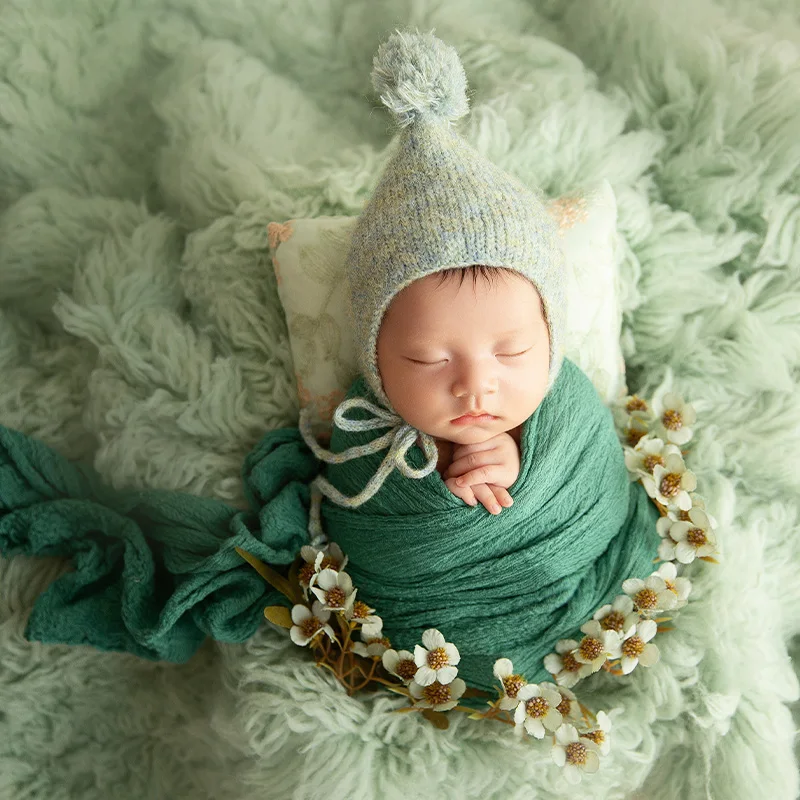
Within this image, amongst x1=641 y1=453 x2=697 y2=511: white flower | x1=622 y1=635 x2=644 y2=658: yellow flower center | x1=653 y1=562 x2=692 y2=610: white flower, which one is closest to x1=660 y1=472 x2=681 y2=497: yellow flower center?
x1=641 y1=453 x2=697 y2=511: white flower

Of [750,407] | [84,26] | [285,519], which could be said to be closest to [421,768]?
[285,519]

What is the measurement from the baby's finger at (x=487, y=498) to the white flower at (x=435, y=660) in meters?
0.17

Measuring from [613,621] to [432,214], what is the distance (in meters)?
0.56

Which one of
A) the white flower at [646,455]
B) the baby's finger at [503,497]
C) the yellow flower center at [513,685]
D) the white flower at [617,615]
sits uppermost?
the white flower at [646,455]

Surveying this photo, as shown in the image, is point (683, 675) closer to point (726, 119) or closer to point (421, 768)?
point (421, 768)

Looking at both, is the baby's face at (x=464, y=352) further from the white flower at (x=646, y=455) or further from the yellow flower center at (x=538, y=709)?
the yellow flower center at (x=538, y=709)

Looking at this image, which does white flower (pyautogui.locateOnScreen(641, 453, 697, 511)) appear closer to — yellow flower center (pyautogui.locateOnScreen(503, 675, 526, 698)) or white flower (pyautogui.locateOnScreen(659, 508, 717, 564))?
white flower (pyautogui.locateOnScreen(659, 508, 717, 564))

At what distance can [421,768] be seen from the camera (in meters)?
1.02

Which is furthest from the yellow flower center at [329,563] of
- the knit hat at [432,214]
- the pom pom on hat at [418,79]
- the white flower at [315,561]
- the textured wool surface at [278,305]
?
the pom pom on hat at [418,79]

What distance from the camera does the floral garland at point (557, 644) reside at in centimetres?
100

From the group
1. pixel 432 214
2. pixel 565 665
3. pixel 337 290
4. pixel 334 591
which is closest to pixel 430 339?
pixel 432 214

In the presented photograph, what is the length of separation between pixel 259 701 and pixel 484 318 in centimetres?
Result: 57

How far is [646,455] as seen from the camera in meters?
1.16

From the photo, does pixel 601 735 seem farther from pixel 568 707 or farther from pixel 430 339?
pixel 430 339
